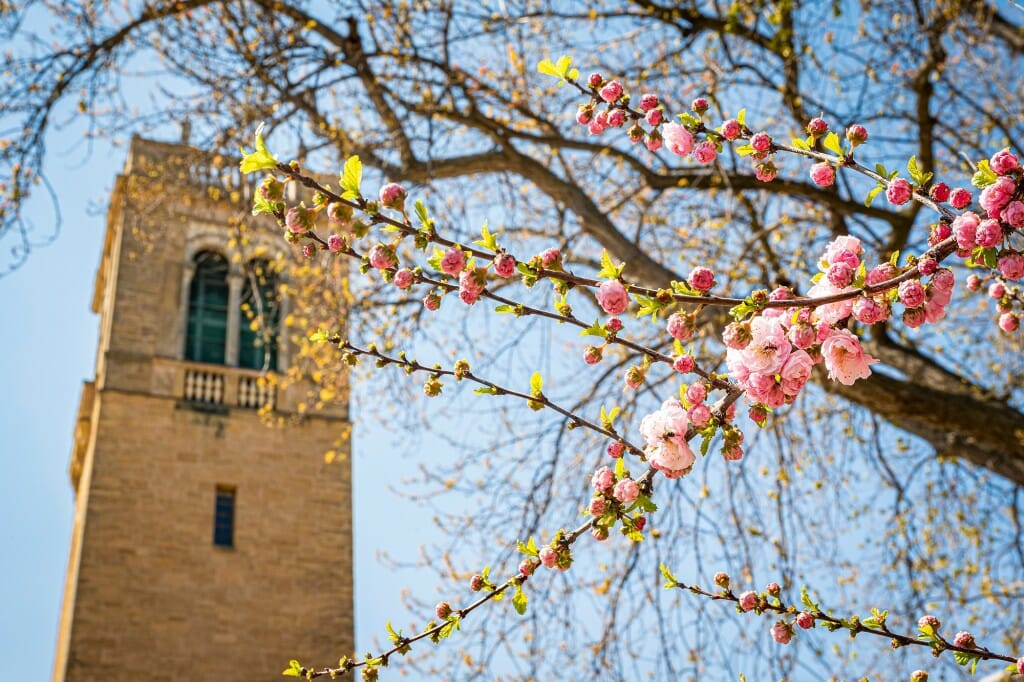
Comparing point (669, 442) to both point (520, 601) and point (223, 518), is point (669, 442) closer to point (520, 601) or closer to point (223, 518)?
point (520, 601)

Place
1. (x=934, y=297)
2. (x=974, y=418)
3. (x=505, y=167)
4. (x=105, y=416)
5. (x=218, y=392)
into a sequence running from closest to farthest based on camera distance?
(x=934, y=297), (x=974, y=418), (x=505, y=167), (x=105, y=416), (x=218, y=392)

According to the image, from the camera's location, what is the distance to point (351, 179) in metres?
2.40

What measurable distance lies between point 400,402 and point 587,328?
23.9 ft

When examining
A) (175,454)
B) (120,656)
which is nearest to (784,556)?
(120,656)

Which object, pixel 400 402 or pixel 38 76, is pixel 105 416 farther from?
pixel 38 76

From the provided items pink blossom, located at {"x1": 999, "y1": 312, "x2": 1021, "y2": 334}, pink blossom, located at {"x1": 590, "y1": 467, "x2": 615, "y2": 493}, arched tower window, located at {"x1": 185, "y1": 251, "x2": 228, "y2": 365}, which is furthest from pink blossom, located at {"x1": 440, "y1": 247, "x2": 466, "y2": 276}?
arched tower window, located at {"x1": 185, "y1": 251, "x2": 228, "y2": 365}

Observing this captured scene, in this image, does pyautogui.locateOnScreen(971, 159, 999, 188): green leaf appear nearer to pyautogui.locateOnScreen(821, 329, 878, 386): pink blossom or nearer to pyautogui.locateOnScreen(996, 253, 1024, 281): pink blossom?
pyautogui.locateOnScreen(996, 253, 1024, 281): pink blossom

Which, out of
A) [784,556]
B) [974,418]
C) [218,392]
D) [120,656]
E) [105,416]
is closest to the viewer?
[974,418]

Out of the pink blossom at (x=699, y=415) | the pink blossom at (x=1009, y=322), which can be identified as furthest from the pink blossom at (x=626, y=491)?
the pink blossom at (x=1009, y=322)

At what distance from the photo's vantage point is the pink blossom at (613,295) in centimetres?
240

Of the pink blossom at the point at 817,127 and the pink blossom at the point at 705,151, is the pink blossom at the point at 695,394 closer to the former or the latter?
the pink blossom at the point at 705,151

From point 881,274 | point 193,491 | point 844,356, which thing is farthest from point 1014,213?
point 193,491

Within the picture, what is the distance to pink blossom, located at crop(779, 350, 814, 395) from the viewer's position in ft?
8.57

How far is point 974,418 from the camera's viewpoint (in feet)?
22.6
